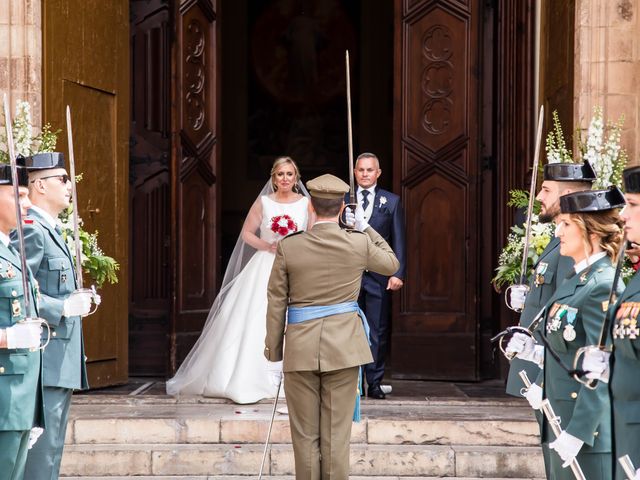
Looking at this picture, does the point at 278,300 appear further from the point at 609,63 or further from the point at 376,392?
the point at 609,63

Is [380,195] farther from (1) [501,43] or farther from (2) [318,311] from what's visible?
(2) [318,311]

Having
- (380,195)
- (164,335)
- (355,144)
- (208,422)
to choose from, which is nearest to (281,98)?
(355,144)

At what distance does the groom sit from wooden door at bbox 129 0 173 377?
231 cm

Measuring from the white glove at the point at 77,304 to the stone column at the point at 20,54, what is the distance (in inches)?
121

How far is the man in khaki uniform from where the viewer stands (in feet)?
18.6

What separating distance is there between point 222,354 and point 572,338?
4.55 metres

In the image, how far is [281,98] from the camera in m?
15.0

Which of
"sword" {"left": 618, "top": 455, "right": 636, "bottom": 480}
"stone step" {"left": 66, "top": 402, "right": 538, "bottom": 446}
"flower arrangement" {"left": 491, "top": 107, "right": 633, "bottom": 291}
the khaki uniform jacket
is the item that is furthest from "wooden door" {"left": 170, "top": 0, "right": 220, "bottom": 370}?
"sword" {"left": 618, "top": 455, "right": 636, "bottom": 480}

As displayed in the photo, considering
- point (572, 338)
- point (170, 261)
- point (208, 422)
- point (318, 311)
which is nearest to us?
point (572, 338)

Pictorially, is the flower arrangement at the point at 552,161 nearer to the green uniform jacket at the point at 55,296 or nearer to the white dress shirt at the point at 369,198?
the white dress shirt at the point at 369,198

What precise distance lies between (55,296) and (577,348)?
252 centimetres

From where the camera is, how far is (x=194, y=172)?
9.66m

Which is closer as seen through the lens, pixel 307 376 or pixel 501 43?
pixel 307 376

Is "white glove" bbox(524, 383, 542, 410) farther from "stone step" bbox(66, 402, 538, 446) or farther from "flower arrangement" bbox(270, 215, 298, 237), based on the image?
"flower arrangement" bbox(270, 215, 298, 237)
